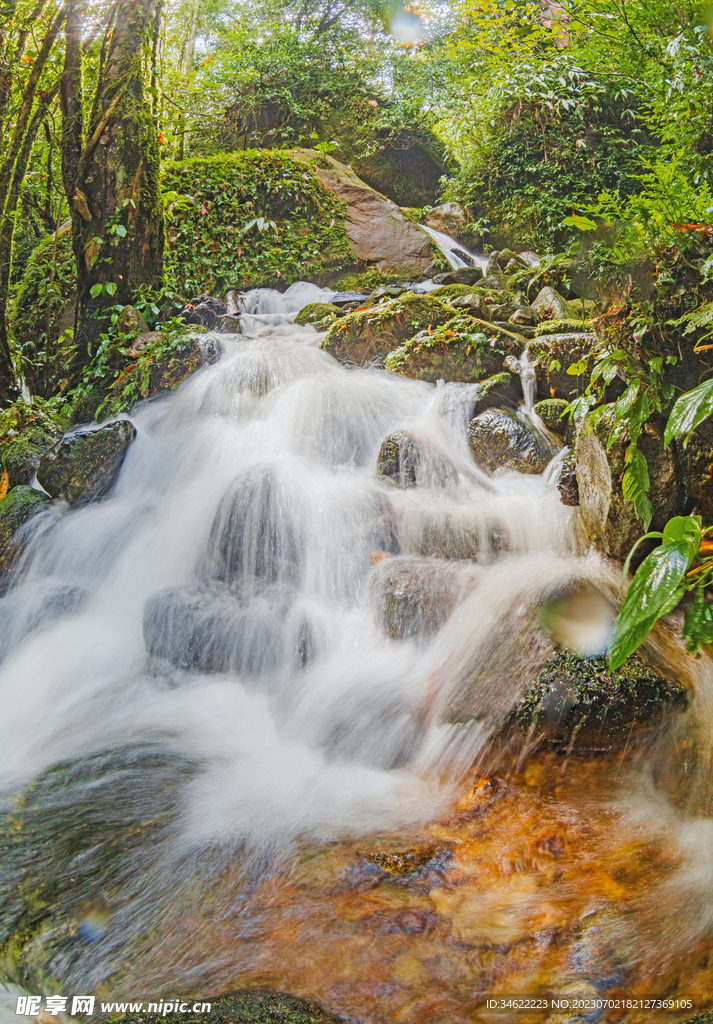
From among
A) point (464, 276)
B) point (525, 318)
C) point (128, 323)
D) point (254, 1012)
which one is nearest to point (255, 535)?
point (254, 1012)

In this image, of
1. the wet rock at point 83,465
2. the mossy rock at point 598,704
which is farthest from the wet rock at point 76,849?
the wet rock at point 83,465

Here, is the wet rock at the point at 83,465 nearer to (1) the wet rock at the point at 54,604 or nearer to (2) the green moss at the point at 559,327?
(1) the wet rock at the point at 54,604

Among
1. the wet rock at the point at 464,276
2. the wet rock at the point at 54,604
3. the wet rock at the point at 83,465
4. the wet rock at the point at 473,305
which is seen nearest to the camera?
the wet rock at the point at 54,604

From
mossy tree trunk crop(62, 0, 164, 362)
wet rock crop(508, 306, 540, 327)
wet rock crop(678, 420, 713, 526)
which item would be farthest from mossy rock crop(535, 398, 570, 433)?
mossy tree trunk crop(62, 0, 164, 362)

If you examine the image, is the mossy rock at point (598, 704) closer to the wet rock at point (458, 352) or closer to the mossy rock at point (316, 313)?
the wet rock at point (458, 352)

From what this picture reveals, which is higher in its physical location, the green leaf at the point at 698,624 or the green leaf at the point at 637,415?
the green leaf at the point at 637,415

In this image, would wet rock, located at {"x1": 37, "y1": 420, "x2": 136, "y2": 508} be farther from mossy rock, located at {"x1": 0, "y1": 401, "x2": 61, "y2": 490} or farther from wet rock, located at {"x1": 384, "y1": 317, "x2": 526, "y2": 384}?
wet rock, located at {"x1": 384, "y1": 317, "x2": 526, "y2": 384}

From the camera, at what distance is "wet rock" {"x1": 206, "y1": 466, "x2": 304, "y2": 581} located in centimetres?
432

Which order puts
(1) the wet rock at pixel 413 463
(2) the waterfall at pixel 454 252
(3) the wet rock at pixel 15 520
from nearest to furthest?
(3) the wet rock at pixel 15 520
(1) the wet rock at pixel 413 463
(2) the waterfall at pixel 454 252

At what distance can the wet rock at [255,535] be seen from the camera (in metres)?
4.32

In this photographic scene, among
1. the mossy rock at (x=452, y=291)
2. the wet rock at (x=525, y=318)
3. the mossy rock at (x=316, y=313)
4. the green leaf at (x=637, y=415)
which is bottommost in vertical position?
the green leaf at (x=637, y=415)

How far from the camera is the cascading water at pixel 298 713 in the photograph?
196cm

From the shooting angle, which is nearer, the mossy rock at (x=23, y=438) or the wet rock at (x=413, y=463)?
the wet rock at (x=413, y=463)

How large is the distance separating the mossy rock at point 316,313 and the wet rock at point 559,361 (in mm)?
3192
